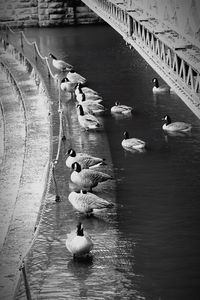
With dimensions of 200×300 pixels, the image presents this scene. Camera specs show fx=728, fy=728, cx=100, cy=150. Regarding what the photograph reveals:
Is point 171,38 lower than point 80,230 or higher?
higher

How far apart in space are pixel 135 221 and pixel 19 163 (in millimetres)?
6345

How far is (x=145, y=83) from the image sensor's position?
86.7 ft

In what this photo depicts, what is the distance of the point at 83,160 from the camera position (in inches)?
665

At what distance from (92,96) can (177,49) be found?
8743mm

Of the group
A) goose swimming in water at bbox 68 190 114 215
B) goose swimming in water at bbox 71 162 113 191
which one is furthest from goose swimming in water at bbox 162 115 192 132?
goose swimming in water at bbox 68 190 114 215

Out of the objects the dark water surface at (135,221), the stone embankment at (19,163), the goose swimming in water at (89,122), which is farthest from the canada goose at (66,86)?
the goose swimming in water at (89,122)

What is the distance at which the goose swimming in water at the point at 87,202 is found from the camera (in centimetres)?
1404

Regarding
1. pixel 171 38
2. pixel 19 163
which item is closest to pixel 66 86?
pixel 19 163

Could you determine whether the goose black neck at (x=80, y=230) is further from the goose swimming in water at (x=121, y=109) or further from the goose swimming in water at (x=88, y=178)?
the goose swimming in water at (x=121, y=109)

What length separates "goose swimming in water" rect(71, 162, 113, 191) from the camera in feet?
50.8

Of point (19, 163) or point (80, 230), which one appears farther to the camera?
point (19, 163)

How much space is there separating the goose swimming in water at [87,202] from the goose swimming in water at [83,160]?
2.63 m

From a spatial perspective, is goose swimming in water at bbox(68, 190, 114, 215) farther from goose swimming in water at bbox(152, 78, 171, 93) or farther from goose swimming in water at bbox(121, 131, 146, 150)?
goose swimming in water at bbox(152, 78, 171, 93)

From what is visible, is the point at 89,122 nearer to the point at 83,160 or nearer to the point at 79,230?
the point at 83,160
